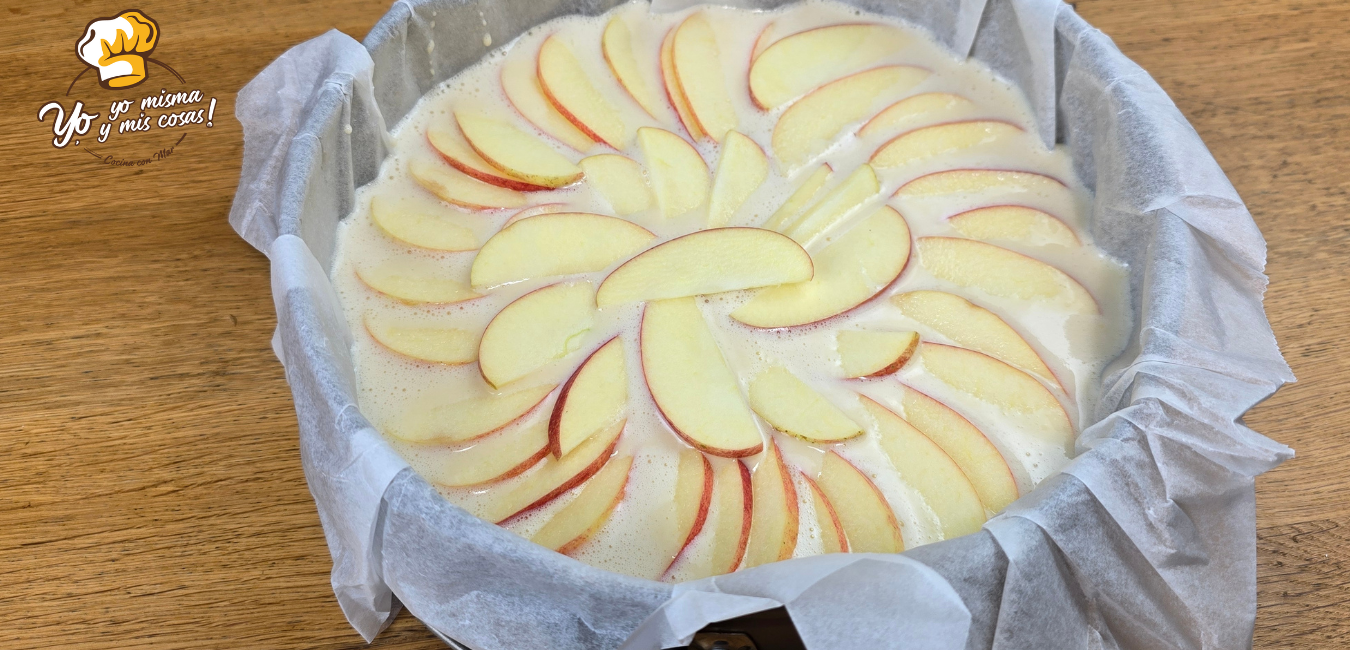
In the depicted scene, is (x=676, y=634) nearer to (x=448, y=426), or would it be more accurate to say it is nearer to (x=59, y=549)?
(x=448, y=426)

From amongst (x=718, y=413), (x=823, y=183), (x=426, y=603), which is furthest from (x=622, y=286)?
(x=426, y=603)

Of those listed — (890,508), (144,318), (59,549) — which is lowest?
(59,549)

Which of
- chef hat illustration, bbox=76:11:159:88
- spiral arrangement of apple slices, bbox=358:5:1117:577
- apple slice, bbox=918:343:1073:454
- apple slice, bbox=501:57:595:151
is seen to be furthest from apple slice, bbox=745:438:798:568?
chef hat illustration, bbox=76:11:159:88

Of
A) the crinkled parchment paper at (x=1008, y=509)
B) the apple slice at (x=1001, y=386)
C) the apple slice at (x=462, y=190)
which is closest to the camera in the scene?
the crinkled parchment paper at (x=1008, y=509)

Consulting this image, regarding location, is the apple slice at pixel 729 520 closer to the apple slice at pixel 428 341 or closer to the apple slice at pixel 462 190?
the apple slice at pixel 428 341

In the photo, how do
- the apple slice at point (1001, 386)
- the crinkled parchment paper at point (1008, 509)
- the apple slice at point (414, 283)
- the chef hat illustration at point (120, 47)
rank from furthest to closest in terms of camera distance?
the chef hat illustration at point (120, 47)
the apple slice at point (414, 283)
the apple slice at point (1001, 386)
the crinkled parchment paper at point (1008, 509)

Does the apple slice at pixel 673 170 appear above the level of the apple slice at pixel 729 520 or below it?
above

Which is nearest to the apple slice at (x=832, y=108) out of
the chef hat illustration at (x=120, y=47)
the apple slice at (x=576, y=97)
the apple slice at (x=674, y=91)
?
the apple slice at (x=674, y=91)
